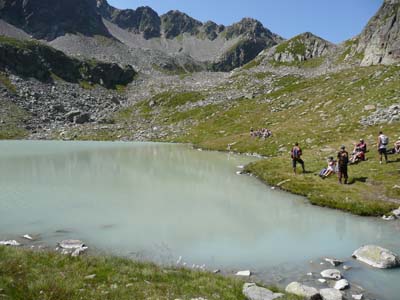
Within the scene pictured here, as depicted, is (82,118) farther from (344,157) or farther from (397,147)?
(344,157)

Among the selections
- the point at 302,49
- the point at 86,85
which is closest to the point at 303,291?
the point at 86,85

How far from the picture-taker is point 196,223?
1966 cm

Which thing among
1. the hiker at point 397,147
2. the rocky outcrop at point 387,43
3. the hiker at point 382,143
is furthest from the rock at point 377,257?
the rocky outcrop at point 387,43

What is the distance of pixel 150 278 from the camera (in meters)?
11.5

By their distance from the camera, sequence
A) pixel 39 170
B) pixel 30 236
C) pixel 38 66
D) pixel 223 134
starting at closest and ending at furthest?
pixel 30 236 < pixel 39 170 < pixel 223 134 < pixel 38 66

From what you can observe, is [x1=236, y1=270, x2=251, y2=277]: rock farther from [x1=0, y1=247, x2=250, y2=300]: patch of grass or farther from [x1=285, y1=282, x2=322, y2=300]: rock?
[x1=285, y1=282, x2=322, y2=300]: rock

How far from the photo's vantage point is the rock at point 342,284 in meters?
12.4

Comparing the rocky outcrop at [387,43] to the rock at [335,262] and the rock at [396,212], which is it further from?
the rock at [335,262]

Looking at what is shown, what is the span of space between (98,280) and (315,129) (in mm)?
52807

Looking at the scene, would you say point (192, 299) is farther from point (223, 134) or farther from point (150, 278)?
point (223, 134)

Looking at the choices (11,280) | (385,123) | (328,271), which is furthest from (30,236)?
(385,123)

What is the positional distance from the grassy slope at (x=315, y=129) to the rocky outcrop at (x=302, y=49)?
4380 cm

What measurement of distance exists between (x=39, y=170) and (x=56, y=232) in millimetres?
21239

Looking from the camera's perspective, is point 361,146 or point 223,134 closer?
point 361,146
